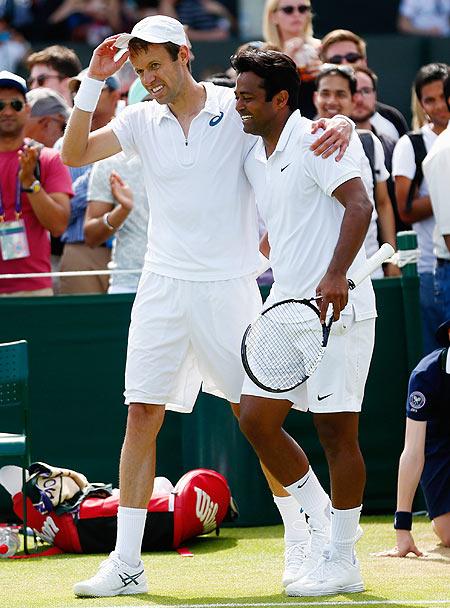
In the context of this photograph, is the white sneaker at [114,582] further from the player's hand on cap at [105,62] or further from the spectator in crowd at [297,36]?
the spectator in crowd at [297,36]

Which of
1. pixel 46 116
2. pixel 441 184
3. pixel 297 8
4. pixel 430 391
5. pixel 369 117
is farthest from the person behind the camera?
pixel 297 8

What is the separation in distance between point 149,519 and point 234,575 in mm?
883

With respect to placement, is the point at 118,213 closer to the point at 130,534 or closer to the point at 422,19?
the point at 130,534

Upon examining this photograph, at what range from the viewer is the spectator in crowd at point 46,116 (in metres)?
8.97

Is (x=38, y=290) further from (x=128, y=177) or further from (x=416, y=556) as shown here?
Answer: (x=416, y=556)

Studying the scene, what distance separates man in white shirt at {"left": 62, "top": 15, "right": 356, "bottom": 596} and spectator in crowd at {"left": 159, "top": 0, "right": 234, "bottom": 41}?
8.82 m

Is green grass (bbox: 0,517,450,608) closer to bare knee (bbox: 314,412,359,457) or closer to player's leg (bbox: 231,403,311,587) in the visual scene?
player's leg (bbox: 231,403,311,587)

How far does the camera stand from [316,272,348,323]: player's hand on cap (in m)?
5.07

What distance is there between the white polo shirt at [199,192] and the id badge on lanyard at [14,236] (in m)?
2.40

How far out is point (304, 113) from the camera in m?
9.23

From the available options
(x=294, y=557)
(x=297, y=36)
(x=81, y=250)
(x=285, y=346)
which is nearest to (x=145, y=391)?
(x=285, y=346)

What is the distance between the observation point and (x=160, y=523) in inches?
268

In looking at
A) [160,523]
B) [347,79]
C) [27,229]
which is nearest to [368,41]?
[347,79]

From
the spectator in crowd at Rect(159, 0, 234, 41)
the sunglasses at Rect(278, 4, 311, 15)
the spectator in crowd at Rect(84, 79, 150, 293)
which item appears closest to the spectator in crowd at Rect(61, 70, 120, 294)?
the spectator in crowd at Rect(84, 79, 150, 293)
